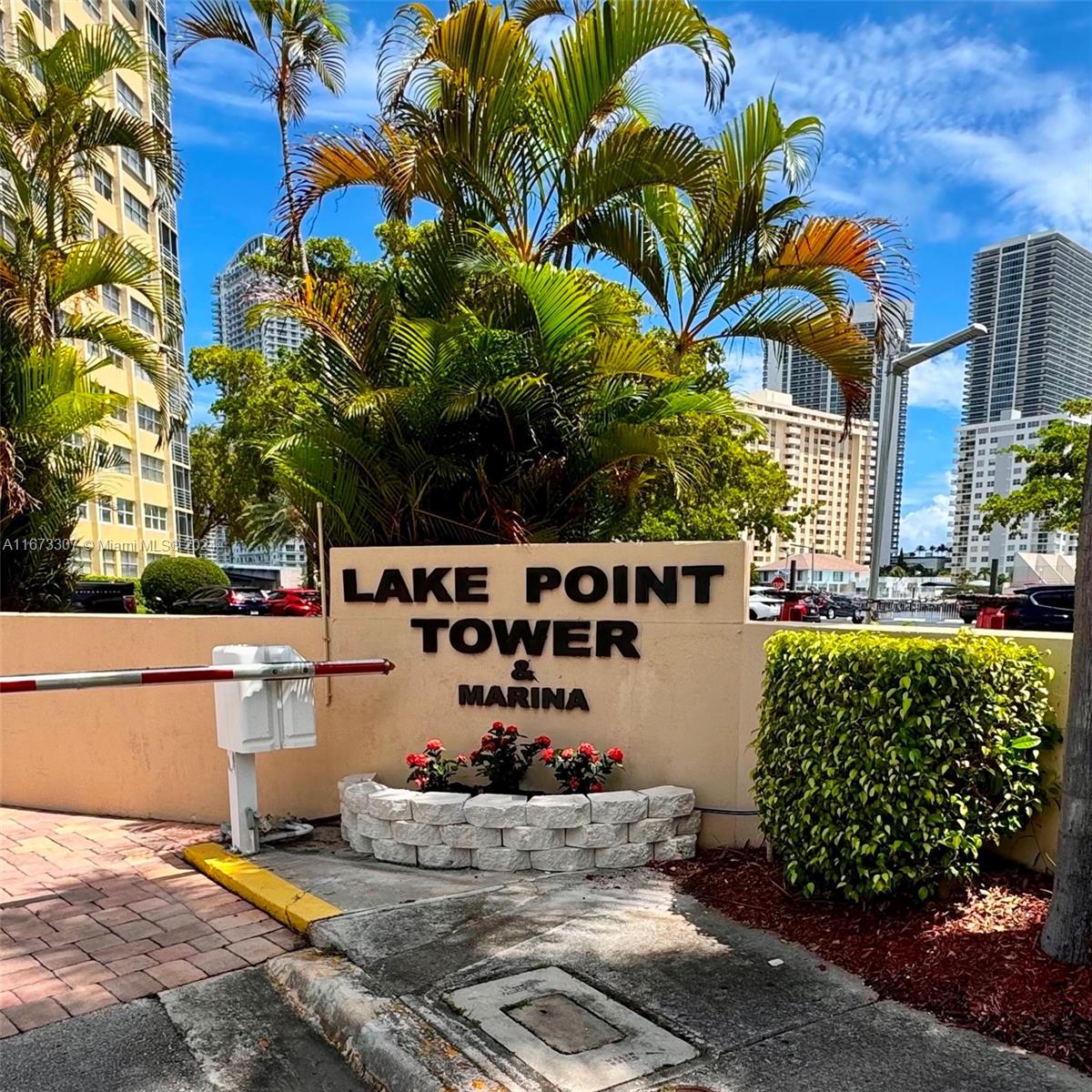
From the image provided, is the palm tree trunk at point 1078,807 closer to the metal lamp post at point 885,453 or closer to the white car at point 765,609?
the metal lamp post at point 885,453

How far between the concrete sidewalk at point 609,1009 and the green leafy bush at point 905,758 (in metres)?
0.51

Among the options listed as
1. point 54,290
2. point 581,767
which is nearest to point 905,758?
point 581,767

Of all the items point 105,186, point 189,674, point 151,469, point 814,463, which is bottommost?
point 189,674

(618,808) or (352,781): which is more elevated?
(618,808)

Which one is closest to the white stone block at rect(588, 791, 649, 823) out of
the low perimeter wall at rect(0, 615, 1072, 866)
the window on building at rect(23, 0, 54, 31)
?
the low perimeter wall at rect(0, 615, 1072, 866)

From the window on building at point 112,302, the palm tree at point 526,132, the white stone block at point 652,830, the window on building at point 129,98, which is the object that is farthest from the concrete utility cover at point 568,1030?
the window on building at point 129,98

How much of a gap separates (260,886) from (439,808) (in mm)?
1038

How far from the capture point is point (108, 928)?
4188 millimetres

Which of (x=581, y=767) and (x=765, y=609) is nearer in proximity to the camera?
(x=581, y=767)

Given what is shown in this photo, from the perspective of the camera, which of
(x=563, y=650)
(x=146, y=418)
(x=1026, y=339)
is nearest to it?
(x=563, y=650)

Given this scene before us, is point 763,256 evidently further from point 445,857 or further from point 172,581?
point 172,581

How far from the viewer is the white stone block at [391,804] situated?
488 centimetres

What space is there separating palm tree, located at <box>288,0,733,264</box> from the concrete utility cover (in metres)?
4.89

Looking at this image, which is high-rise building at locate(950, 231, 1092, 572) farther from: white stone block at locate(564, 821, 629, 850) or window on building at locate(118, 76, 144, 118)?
window on building at locate(118, 76, 144, 118)
